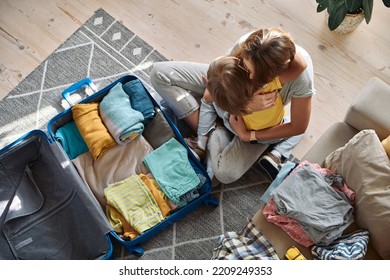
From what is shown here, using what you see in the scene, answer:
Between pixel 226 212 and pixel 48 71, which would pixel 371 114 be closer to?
pixel 226 212

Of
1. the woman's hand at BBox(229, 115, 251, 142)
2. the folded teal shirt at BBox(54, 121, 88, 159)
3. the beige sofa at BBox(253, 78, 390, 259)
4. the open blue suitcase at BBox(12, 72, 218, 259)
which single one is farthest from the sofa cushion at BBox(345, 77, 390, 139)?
the folded teal shirt at BBox(54, 121, 88, 159)

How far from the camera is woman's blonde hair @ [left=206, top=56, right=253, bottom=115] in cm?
149

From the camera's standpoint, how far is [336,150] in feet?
5.61

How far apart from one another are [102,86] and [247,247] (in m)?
1.04

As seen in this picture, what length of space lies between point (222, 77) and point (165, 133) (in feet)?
1.89

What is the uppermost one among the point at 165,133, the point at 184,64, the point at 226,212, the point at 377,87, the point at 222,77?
the point at 377,87

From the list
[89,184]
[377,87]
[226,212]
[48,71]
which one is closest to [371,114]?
[377,87]

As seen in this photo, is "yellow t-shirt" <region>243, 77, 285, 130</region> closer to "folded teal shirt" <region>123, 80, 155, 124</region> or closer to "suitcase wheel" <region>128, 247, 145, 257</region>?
"folded teal shirt" <region>123, 80, 155, 124</region>

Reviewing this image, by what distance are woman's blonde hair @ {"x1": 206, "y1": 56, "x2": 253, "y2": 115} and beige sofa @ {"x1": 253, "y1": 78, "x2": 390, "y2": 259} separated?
1.37 feet

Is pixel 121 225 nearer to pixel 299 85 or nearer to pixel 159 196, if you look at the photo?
pixel 159 196

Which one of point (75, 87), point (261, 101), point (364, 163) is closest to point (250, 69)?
point (261, 101)

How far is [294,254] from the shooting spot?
5.40 ft

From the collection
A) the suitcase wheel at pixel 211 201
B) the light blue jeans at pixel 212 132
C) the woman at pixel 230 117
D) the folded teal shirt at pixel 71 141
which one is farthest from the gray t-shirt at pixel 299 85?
the folded teal shirt at pixel 71 141

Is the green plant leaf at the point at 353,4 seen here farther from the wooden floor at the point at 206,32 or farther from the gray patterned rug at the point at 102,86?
the gray patterned rug at the point at 102,86
